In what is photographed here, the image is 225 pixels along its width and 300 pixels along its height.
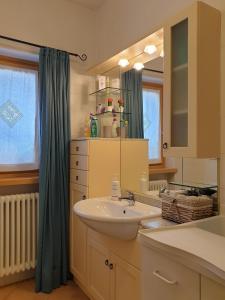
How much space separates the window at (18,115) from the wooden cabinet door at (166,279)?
1.61 meters

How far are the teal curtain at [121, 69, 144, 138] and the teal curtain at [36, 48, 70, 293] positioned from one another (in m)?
0.59

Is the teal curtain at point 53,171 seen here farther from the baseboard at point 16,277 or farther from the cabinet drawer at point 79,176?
the baseboard at point 16,277

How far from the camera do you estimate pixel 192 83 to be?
1.20 m

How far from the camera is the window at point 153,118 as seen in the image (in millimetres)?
1679

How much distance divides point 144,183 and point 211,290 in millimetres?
1052

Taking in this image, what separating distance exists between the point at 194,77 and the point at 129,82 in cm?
88

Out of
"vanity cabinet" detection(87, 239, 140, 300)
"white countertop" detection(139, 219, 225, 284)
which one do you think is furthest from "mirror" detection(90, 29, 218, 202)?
"vanity cabinet" detection(87, 239, 140, 300)

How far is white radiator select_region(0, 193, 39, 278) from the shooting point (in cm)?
209

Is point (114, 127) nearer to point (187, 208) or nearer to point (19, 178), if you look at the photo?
point (19, 178)

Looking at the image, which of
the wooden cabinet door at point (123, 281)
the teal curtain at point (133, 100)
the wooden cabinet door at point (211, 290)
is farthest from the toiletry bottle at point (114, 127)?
the wooden cabinet door at point (211, 290)

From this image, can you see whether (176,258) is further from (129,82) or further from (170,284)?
(129,82)

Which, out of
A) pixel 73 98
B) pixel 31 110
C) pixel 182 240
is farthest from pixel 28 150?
pixel 182 240

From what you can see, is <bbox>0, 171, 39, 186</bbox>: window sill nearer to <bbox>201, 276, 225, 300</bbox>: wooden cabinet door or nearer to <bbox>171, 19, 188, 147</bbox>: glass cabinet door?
<bbox>171, 19, 188, 147</bbox>: glass cabinet door

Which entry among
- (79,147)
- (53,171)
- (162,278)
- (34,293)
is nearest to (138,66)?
(79,147)
